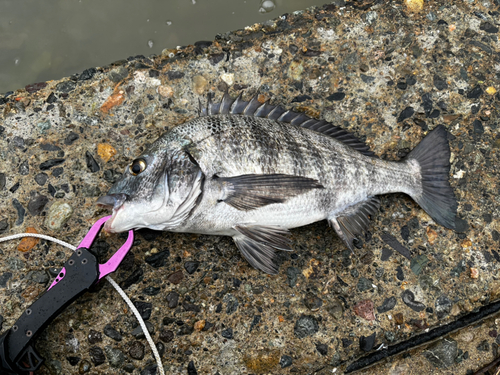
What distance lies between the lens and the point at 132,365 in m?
2.21

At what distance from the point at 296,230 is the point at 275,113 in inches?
33.3

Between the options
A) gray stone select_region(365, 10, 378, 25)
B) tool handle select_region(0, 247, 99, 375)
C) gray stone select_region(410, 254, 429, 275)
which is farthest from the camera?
gray stone select_region(365, 10, 378, 25)

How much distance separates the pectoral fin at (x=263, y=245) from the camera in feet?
7.57

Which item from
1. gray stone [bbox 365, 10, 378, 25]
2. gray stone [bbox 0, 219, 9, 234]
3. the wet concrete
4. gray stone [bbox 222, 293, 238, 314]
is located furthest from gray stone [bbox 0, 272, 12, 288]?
gray stone [bbox 365, 10, 378, 25]

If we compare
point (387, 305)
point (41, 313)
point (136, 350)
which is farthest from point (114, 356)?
point (387, 305)

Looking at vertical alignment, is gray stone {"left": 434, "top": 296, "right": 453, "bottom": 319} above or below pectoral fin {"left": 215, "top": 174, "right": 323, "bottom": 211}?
below

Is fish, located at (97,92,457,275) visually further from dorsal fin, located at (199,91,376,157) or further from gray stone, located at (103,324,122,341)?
gray stone, located at (103,324,122,341)

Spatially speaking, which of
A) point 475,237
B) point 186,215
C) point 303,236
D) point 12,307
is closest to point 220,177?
point 186,215

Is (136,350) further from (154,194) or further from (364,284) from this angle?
(364,284)

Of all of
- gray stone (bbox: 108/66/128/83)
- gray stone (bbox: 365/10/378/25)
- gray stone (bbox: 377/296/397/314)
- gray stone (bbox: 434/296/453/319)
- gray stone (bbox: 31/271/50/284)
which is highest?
gray stone (bbox: 365/10/378/25)

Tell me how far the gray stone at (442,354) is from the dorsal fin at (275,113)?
4.71 feet

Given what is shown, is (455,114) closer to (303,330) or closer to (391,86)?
(391,86)

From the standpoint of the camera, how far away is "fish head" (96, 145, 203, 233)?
2074mm

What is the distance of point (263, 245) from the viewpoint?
234 centimetres
